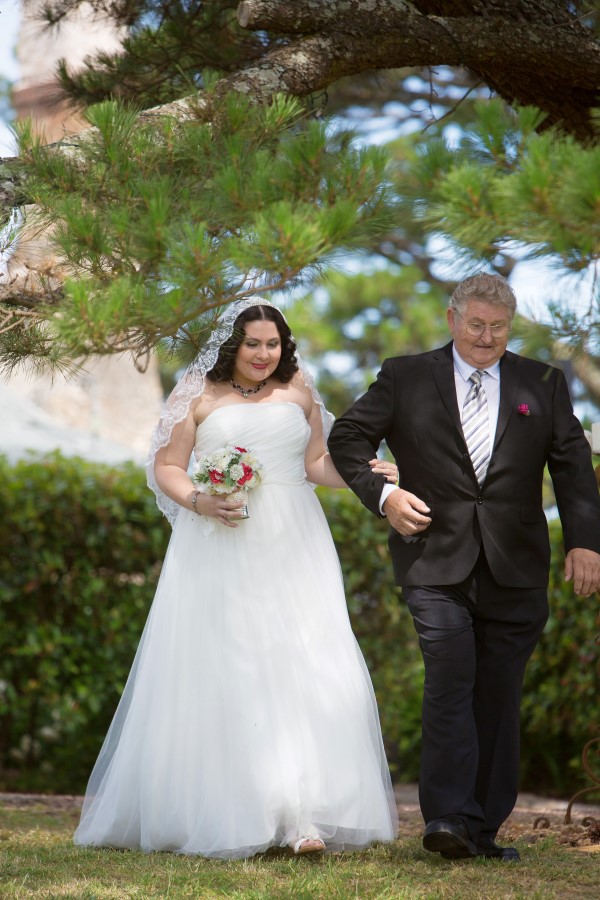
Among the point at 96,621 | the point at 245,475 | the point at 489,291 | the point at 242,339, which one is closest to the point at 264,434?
the point at 245,475

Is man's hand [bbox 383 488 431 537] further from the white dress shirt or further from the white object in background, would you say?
the white object in background

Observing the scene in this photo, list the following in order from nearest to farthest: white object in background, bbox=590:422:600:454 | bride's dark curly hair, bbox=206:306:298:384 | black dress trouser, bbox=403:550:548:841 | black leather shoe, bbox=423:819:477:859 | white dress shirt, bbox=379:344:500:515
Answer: black leather shoe, bbox=423:819:477:859 → black dress trouser, bbox=403:550:548:841 → white dress shirt, bbox=379:344:500:515 → bride's dark curly hair, bbox=206:306:298:384 → white object in background, bbox=590:422:600:454

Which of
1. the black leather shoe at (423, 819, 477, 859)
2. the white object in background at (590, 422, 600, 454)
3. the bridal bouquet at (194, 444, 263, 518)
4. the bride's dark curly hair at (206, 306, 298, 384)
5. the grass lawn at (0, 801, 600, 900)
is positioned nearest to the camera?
the grass lawn at (0, 801, 600, 900)

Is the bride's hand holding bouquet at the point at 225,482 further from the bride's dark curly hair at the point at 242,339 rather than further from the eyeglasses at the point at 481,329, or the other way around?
the eyeglasses at the point at 481,329

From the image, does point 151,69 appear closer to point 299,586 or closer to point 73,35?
point 299,586

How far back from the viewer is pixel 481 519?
3.86m

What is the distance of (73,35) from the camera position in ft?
39.2

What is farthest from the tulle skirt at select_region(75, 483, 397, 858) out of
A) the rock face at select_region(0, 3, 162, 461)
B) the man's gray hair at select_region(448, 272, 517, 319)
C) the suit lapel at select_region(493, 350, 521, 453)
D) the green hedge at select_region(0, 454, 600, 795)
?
the rock face at select_region(0, 3, 162, 461)

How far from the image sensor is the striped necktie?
Result: 3.92 meters

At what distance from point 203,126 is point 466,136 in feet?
2.64

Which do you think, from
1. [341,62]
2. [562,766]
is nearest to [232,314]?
[341,62]

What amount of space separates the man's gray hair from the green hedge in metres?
2.56

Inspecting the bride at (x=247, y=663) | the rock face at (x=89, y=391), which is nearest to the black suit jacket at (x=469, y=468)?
the bride at (x=247, y=663)

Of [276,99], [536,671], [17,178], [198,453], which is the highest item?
[276,99]
